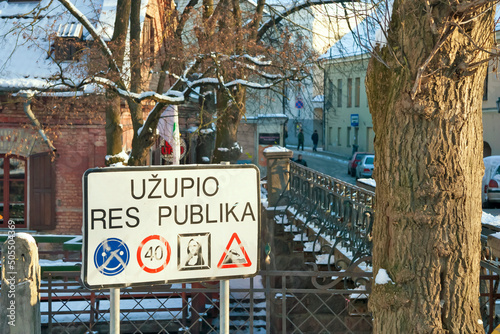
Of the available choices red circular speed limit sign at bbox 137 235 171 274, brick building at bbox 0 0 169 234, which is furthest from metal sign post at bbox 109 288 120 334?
brick building at bbox 0 0 169 234

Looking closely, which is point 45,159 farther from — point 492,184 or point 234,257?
point 492,184

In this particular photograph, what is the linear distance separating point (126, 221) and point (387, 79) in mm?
2064

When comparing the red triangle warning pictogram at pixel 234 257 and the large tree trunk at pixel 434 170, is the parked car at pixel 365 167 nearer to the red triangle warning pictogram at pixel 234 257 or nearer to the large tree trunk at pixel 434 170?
the large tree trunk at pixel 434 170

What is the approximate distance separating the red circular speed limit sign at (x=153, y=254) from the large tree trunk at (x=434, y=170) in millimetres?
1653

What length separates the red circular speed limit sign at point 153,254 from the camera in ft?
10.4

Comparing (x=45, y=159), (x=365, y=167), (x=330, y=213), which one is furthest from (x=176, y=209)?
(x=365, y=167)

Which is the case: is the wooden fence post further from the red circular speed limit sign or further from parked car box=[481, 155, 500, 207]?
parked car box=[481, 155, 500, 207]

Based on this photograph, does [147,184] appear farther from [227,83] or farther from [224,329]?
[227,83]

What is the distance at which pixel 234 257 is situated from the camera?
3.31 metres

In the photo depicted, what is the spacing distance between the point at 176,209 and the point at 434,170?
1.71 m

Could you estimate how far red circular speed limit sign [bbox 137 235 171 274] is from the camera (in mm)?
3170

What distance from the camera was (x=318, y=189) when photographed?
39.7 feet

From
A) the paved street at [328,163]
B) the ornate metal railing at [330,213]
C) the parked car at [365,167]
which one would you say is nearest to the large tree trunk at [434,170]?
the ornate metal railing at [330,213]

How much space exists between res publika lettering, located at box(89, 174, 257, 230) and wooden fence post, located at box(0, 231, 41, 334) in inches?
125
